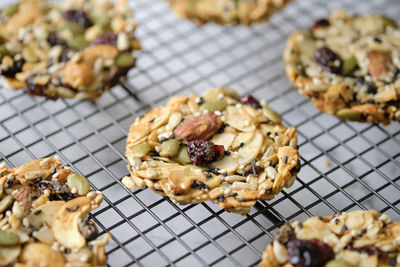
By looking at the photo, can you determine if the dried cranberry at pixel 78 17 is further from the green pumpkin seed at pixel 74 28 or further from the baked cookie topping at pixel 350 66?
the baked cookie topping at pixel 350 66

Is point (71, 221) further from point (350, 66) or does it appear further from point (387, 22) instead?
point (387, 22)

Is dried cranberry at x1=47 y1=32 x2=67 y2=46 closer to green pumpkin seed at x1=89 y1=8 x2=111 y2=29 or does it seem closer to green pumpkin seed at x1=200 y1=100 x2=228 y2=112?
green pumpkin seed at x1=89 y1=8 x2=111 y2=29

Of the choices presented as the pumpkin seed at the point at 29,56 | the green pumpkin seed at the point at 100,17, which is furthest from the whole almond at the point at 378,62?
the pumpkin seed at the point at 29,56

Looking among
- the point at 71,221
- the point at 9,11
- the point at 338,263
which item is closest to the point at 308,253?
the point at 338,263

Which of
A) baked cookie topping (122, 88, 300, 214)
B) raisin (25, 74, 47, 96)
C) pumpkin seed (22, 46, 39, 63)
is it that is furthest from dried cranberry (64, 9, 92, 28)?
baked cookie topping (122, 88, 300, 214)

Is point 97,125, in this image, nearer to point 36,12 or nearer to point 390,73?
point 36,12

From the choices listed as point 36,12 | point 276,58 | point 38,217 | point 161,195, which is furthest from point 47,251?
point 276,58
